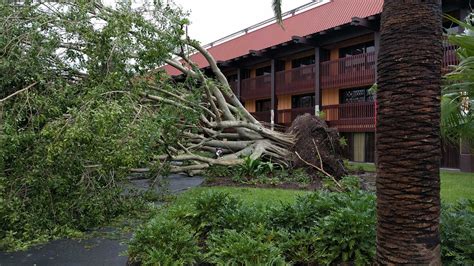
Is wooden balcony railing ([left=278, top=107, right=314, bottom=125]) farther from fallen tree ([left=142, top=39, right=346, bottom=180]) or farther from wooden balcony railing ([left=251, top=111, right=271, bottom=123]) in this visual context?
fallen tree ([left=142, top=39, right=346, bottom=180])

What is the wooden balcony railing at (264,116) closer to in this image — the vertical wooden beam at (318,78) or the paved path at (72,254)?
the vertical wooden beam at (318,78)

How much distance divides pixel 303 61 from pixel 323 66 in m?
2.76

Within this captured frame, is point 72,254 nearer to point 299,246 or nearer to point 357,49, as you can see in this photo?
point 299,246

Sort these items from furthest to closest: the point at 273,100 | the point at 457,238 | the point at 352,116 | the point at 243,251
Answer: the point at 273,100 < the point at 352,116 < the point at 243,251 < the point at 457,238

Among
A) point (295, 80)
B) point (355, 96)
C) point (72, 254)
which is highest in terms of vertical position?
point (295, 80)

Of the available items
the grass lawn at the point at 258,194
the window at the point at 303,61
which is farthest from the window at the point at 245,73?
the grass lawn at the point at 258,194

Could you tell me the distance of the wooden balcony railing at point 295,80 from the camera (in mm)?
19781

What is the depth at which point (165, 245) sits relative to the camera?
3.73 metres

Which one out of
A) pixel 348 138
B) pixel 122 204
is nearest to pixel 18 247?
pixel 122 204

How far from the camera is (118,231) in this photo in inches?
220

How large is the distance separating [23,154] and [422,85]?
5224mm

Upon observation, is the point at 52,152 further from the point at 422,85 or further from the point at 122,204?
the point at 422,85

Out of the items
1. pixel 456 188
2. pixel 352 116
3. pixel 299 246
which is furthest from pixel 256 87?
pixel 299 246

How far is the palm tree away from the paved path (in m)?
3.09
